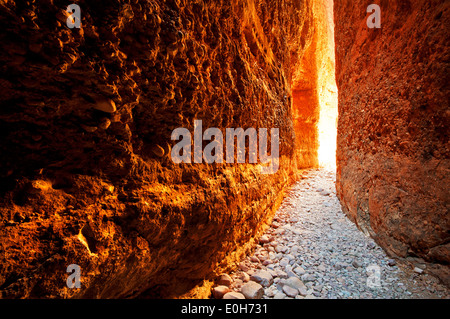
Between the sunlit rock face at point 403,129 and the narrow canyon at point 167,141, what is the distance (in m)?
0.01

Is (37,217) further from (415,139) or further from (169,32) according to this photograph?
(415,139)

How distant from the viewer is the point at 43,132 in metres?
0.83

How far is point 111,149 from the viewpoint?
102 cm

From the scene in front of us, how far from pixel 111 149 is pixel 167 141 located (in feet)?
1.14

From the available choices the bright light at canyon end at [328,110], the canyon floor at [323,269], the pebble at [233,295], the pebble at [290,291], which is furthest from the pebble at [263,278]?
the bright light at canyon end at [328,110]

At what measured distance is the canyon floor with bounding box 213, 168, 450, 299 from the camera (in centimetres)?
156

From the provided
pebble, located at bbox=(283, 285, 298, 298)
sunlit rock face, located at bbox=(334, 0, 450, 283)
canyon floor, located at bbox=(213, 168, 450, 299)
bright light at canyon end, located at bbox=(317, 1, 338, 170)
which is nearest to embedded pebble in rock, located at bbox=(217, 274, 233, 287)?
canyon floor, located at bbox=(213, 168, 450, 299)

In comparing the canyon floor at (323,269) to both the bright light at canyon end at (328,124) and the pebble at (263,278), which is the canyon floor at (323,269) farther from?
the bright light at canyon end at (328,124)

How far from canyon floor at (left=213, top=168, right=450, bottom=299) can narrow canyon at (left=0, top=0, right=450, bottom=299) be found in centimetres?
10

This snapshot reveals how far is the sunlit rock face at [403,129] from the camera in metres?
1.54

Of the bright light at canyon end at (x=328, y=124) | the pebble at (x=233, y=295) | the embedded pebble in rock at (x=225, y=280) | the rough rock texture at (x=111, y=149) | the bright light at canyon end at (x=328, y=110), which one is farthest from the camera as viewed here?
the bright light at canyon end at (x=328, y=124)

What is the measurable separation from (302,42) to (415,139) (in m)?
5.23

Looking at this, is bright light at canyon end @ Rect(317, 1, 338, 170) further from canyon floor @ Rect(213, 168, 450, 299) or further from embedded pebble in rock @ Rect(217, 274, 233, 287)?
embedded pebble in rock @ Rect(217, 274, 233, 287)

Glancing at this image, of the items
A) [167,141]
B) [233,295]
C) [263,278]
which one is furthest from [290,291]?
[167,141]
